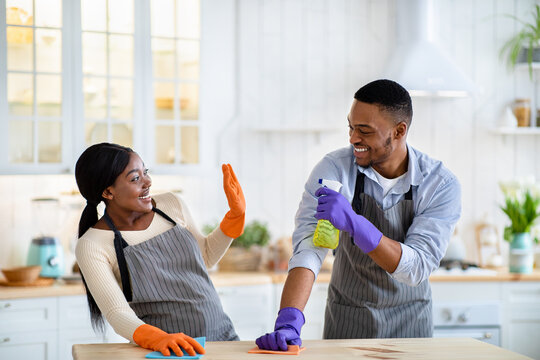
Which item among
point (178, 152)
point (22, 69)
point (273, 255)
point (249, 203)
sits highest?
point (22, 69)

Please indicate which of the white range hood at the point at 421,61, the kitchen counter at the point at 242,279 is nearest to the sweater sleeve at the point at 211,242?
the kitchen counter at the point at 242,279

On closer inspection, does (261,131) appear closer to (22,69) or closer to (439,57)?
(439,57)

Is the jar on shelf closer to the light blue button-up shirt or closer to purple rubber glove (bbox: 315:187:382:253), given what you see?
the light blue button-up shirt

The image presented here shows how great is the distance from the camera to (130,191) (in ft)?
7.22

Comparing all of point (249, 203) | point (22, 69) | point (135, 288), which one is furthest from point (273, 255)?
point (135, 288)

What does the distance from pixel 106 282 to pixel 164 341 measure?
29cm

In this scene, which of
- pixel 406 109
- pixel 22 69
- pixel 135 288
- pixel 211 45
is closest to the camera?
pixel 135 288

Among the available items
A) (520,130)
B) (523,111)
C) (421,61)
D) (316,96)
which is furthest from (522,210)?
(316,96)

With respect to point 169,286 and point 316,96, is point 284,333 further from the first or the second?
point 316,96

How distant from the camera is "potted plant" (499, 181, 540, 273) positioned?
403cm

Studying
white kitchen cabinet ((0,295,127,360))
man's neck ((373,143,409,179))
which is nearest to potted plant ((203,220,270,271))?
white kitchen cabinet ((0,295,127,360))

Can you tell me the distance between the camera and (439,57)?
13.3 ft

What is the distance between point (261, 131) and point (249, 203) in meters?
0.46

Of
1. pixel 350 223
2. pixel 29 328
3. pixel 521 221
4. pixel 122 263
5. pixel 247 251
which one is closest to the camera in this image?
pixel 350 223
